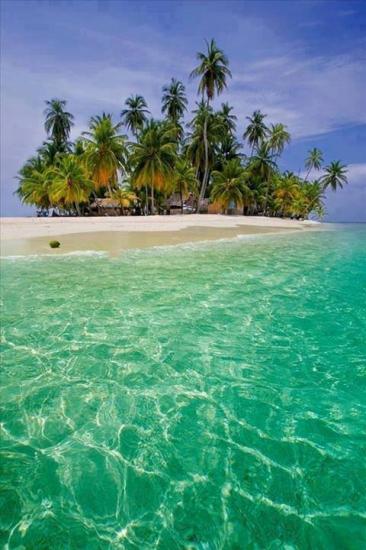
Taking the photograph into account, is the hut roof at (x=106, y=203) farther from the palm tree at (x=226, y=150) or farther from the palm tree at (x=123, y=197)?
the palm tree at (x=226, y=150)

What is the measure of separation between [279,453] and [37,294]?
7.84 metres

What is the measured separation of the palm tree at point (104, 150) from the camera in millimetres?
41562

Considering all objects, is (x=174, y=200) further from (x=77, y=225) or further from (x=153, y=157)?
(x=77, y=225)

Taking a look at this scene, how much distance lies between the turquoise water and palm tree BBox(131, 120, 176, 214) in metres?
37.0

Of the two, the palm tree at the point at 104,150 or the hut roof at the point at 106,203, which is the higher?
the palm tree at the point at 104,150

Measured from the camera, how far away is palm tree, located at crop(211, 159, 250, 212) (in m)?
50.0

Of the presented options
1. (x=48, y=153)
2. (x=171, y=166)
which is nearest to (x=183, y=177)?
(x=171, y=166)

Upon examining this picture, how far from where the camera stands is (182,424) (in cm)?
407

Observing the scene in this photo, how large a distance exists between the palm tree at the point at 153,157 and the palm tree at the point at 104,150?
7.03ft

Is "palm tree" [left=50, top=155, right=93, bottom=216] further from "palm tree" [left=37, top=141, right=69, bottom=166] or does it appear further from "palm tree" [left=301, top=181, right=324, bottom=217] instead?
"palm tree" [left=301, top=181, right=324, bottom=217]

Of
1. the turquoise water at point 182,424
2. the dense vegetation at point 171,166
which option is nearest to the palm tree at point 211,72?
the dense vegetation at point 171,166

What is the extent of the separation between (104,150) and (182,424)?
42.8 meters

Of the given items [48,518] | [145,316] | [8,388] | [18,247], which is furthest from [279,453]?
[18,247]

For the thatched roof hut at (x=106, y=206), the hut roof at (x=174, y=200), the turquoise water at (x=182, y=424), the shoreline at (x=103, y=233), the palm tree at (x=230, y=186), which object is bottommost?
the turquoise water at (x=182, y=424)
